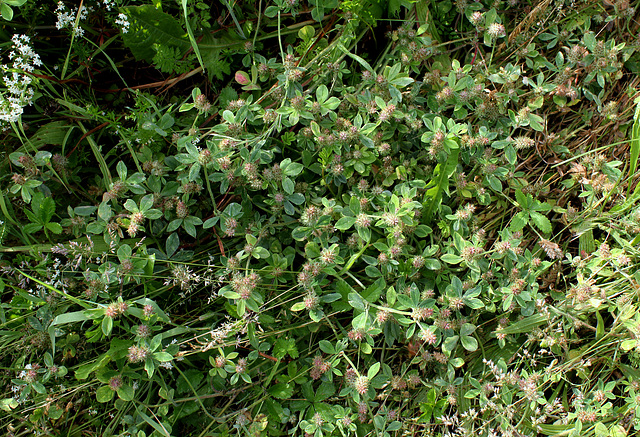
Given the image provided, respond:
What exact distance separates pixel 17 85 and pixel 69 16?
0.57 m

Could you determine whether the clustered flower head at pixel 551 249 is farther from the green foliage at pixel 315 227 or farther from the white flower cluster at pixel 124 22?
the white flower cluster at pixel 124 22

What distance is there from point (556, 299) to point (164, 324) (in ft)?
7.62

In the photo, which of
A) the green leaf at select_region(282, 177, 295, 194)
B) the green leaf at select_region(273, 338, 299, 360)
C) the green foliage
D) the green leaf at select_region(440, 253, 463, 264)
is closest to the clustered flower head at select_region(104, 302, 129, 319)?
the green foliage

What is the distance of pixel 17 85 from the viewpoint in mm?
2426

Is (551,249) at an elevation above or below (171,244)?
below

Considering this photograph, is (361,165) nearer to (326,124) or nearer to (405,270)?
(326,124)

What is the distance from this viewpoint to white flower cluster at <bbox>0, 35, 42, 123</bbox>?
2.34 meters

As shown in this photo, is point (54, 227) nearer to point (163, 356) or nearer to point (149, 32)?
point (163, 356)

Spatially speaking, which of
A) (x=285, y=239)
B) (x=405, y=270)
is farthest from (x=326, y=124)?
(x=405, y=270)

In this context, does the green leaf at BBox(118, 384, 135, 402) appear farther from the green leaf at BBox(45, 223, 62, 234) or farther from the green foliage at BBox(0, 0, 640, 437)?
the green leaf at BBox(45, 223, 62, 234)

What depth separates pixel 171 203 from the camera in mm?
2527

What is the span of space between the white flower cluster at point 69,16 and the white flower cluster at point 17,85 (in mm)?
221

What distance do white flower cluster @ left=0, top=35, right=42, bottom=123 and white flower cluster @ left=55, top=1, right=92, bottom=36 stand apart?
221 millimetres

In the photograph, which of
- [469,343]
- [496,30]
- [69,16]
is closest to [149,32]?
[69,16]
